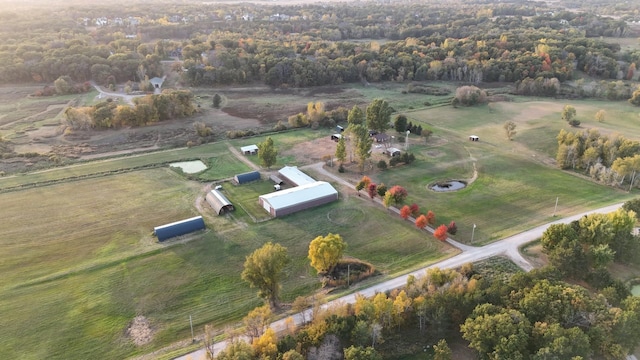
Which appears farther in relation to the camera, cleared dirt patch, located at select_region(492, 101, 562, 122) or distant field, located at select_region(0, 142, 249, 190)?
cleared dirt patch, located at select_region(492, 101, 562, 122)

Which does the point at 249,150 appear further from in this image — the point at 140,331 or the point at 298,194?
the point at 140,331

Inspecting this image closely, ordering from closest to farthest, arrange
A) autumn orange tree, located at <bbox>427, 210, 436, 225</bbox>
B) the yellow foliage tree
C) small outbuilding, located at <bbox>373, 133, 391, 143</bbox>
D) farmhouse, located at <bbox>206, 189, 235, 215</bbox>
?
1. the yellow foliage tree
2. autumn orange tree, located at <bbox>427, 210, 436, 225</bbox>
3. farmhouse, located at <bbox>206, 189, 235, 215</bbox>
4. small outbuilding, located at <bbox>373, 133, 391, 143</bbox>

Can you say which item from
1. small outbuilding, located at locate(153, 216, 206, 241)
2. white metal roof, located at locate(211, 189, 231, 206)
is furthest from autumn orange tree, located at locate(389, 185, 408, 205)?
small outbuilding, located at locate(153, 216, 206, 241)

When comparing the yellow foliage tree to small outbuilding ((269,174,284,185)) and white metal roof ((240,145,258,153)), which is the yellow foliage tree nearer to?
small outbuilding ((269,174,284,185))

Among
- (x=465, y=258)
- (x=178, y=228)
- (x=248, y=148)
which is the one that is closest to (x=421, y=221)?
(x=465, y=258)

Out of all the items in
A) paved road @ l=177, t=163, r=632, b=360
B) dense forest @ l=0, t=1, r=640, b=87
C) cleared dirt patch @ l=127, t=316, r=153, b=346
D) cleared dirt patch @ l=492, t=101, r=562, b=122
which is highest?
dense forest @ l=0, t=1, r=640, b=87

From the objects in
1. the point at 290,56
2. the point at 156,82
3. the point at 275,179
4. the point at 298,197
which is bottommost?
the point at 275,179

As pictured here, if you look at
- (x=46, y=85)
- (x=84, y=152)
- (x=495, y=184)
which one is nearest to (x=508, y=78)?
(x=495, y=184)
